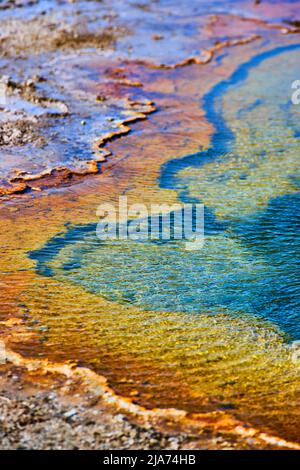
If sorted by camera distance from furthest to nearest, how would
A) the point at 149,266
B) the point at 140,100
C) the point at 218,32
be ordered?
1. the point at 218,32
2. the point at 140,100
3. the point at 149,266

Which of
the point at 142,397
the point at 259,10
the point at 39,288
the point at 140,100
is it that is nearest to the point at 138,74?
the point at 140,100

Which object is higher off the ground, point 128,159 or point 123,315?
point 128,159

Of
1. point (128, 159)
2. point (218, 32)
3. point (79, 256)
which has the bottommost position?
point (79, 256)

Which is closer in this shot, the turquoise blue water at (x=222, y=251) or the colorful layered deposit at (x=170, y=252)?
the colorful layered deposit at (x=170, y=252)

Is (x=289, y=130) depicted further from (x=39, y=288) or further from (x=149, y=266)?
(x=39, y=288)

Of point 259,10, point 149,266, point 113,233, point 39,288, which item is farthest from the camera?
point 259,10

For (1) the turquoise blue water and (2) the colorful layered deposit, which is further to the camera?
(1) the turquoise blue water

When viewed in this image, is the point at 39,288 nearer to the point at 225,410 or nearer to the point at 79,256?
the point at 79,256

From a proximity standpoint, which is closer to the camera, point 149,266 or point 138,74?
point 149,266
